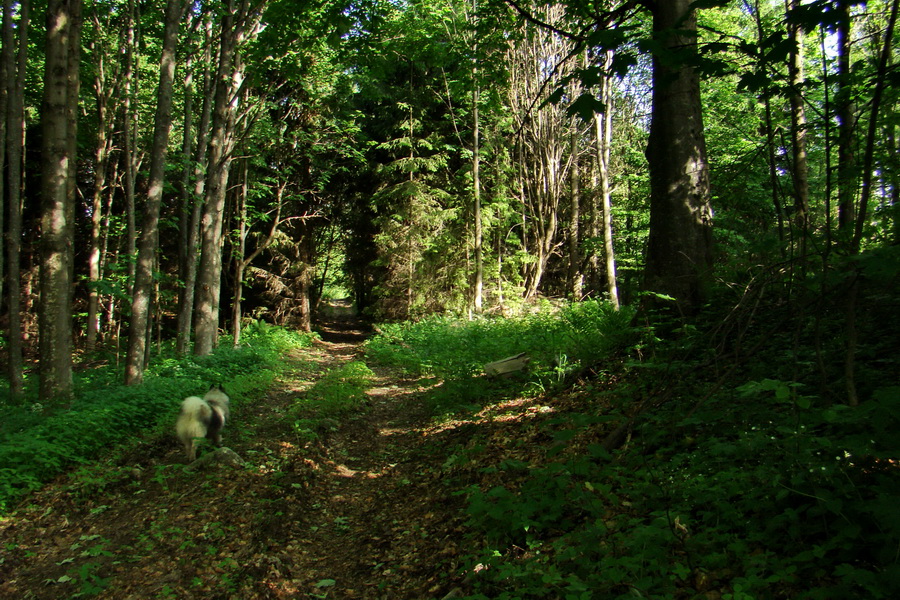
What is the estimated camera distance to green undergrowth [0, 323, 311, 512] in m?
5.57

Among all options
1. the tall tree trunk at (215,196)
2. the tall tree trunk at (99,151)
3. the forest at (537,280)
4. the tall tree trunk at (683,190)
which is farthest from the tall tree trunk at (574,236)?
the tall tree trunk at (99,151)

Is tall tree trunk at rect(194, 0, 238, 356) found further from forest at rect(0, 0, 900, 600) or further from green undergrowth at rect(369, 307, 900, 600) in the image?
green undergrowth at rect(369, 307, 900, 600)

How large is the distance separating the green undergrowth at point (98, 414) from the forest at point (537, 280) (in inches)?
2.1

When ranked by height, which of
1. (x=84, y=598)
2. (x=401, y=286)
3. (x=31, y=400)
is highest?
(x=401, y=286)

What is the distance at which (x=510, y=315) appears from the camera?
17031mm

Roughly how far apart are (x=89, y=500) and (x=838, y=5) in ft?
23.6

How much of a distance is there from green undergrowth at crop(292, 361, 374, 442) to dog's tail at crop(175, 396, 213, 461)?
139cm

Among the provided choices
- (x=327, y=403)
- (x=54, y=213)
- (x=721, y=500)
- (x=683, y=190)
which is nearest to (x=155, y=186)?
(x=54, y=213)

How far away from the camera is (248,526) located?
15.3 feet

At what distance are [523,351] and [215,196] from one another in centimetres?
964

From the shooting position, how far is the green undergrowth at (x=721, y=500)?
7.65 ft

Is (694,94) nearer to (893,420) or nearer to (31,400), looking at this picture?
(893,420)

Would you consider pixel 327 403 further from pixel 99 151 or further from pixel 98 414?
pixel 99 151

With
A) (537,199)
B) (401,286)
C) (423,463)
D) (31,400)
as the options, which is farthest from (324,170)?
(423,463)
